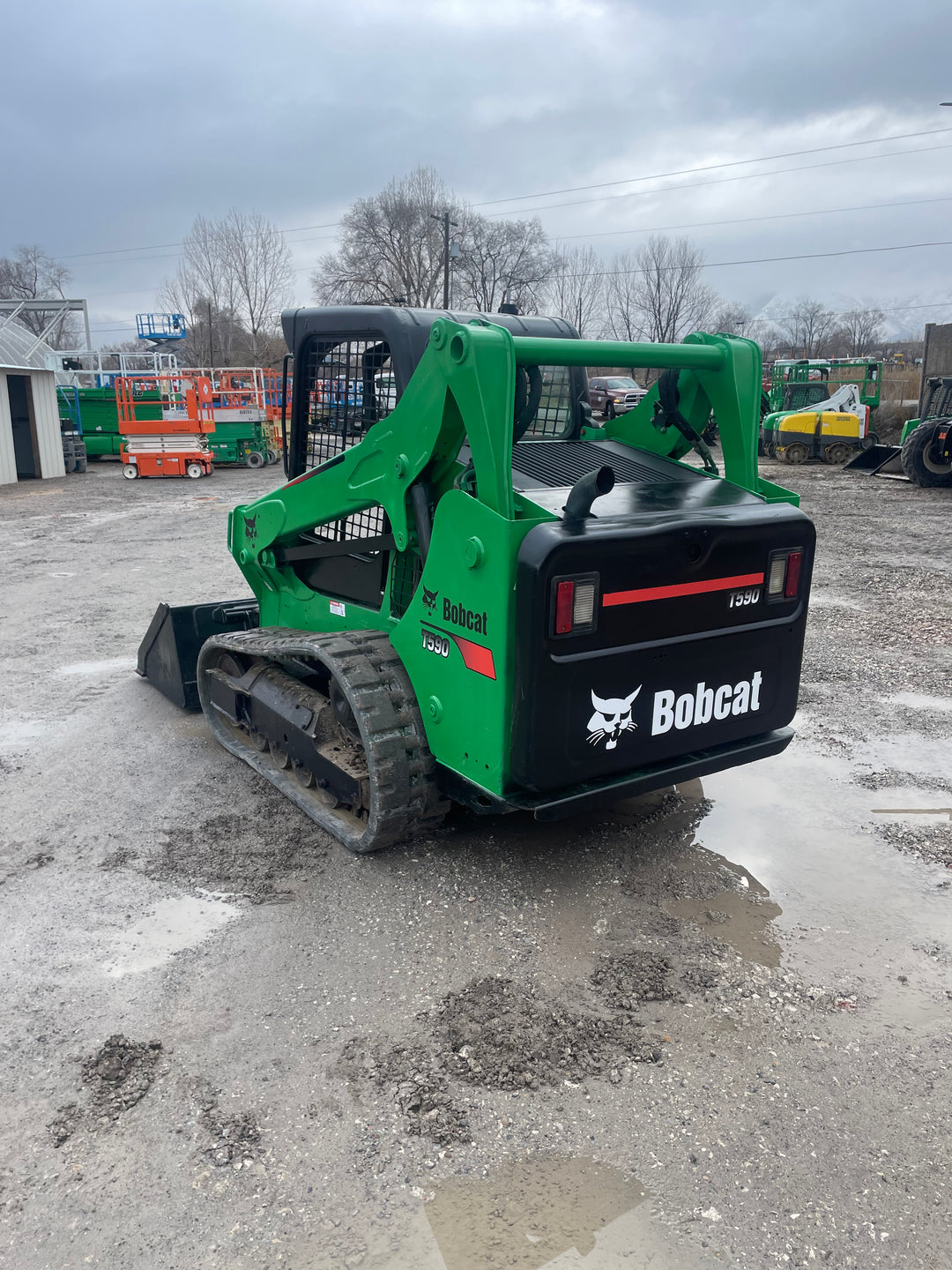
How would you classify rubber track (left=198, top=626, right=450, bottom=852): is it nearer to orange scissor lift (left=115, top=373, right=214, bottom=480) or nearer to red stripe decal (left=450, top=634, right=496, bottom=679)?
red stripe decal (left=450, top=634, right=496, bottom=679)

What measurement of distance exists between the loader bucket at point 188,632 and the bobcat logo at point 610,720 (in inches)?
118

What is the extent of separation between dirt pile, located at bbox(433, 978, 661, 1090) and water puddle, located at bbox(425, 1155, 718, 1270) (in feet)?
1.06

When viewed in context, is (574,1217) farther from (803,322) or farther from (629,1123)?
(803,322)

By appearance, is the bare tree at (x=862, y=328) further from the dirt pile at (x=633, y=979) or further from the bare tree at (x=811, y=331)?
the dirt pile at (x=633, y=979)

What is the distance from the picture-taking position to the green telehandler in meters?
3.25

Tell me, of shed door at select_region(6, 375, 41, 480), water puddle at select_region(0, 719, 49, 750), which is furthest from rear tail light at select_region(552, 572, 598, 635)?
shed door at select_region(6, 375, 41, 480)

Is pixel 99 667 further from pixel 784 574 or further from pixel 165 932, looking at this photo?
pixel 784 574

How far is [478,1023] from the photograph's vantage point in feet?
9.73

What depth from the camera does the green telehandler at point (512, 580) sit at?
10.7ft

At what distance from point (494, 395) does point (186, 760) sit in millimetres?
2930

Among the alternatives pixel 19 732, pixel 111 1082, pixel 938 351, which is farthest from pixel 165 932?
pixel 938 351

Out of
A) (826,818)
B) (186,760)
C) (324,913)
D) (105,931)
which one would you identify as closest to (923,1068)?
(826,818)

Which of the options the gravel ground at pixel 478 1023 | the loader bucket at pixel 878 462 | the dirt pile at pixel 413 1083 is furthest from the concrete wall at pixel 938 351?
the dirt pile at pixel 413 1083

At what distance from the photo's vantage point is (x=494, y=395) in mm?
3229
